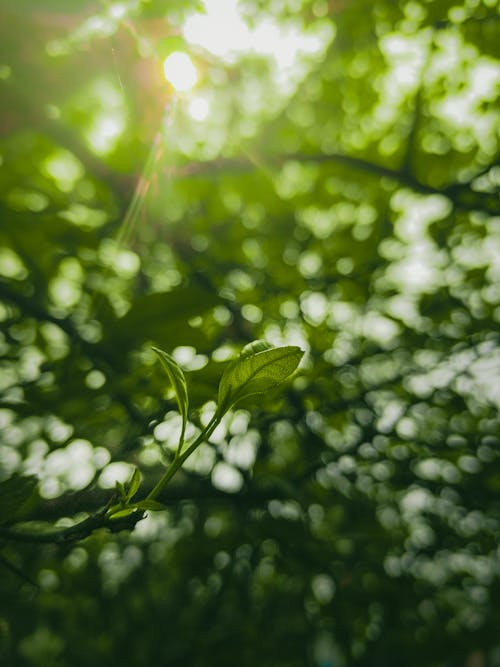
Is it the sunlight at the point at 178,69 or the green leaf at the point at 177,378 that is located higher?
the sunlight at the point at 178,69

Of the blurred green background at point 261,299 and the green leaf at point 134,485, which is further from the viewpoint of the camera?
the blurred green background at point 261,299

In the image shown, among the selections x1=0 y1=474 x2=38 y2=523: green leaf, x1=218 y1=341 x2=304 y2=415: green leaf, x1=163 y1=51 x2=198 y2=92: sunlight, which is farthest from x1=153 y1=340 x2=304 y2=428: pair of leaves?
x1=163 y1=51 x2=198 y2=92: sunlight

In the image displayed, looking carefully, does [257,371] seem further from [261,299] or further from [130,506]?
[261,299]

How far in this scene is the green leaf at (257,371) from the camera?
1.88 ft

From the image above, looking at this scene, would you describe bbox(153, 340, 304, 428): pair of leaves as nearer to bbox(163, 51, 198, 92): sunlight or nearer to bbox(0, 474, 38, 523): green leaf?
bbox(0, 474, 38, 523): green leaf

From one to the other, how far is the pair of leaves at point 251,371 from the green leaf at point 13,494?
0.23 metres

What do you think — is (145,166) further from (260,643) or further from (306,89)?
(260,643)

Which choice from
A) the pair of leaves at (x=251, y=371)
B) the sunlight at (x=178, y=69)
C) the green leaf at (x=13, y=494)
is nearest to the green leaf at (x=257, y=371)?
the pair of leaves at (x=251, y=371)

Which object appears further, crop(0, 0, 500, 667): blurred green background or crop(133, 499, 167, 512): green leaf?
crop(0, 0, 500, 667): blurred green background

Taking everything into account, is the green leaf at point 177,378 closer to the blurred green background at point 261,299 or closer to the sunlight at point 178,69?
the blurred green background at point 261,299

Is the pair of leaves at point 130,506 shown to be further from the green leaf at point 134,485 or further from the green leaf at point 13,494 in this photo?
the green leaf at point 13,494

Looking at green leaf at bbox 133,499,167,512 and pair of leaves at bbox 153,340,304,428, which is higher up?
pair of leaves at bbox 153,340,304,428

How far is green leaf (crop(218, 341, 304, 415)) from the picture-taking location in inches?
22.5

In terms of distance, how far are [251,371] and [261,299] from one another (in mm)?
1354
